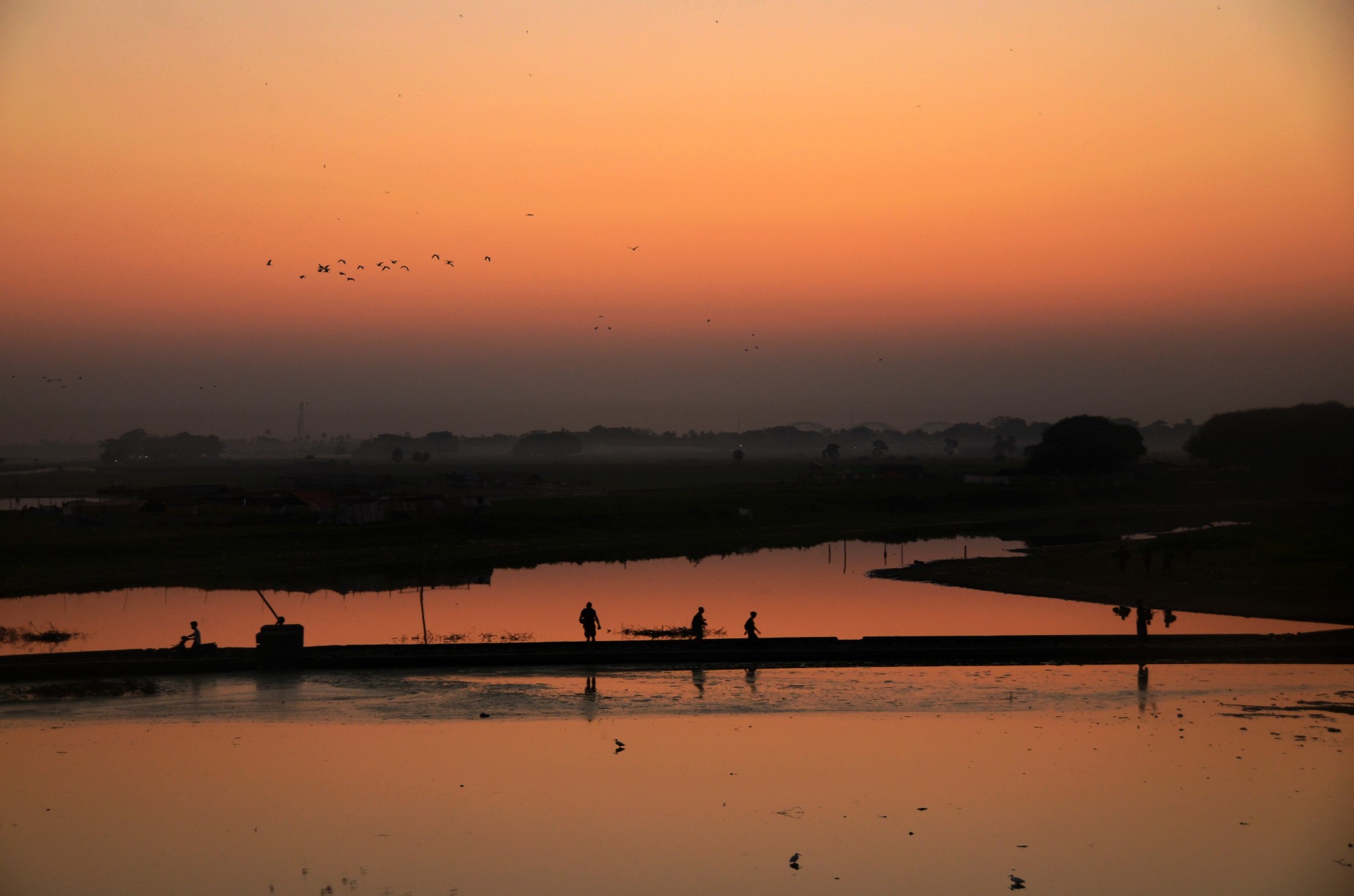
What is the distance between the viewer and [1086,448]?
449ft

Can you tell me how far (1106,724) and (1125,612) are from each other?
63.0ft

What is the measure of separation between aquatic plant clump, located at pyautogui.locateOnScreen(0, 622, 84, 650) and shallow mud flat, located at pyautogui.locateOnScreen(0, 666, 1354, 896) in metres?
11.2

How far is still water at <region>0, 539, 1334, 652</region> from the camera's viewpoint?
128 ft

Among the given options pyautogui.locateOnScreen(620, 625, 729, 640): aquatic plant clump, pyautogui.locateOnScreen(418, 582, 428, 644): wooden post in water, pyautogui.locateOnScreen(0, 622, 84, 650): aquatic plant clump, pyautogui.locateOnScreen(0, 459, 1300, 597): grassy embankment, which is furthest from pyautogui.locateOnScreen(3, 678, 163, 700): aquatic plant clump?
pyautogui.locateOnScreen(0, 459, 1300, 597): grassy embankment

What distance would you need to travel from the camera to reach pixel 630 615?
4353cm

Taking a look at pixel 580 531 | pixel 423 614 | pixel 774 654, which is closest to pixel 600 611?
pixel 423 614

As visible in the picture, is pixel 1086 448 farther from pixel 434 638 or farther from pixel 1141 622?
pixel 434 638

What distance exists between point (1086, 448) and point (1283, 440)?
3257cm

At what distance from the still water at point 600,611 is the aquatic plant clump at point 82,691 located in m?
7.70

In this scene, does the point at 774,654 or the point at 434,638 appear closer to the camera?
the point at 774,654

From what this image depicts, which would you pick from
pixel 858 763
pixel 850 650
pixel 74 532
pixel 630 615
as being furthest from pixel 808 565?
pixel 74 532

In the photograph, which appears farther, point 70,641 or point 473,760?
point 70,641

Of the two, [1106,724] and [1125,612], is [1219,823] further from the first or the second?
[1125,612]

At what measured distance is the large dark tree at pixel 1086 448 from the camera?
135 meters
